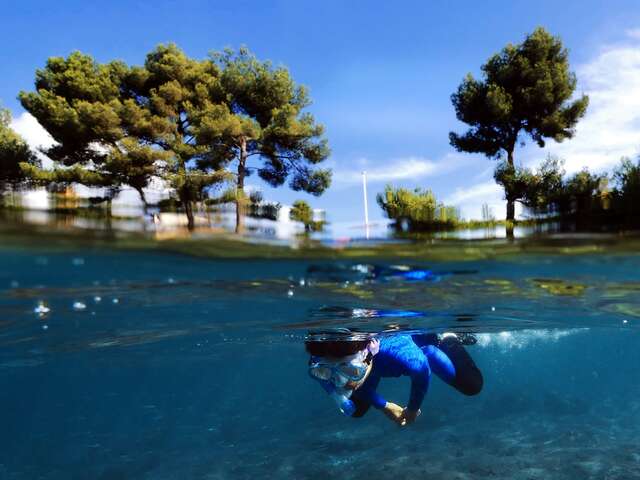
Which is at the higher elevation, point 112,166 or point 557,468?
point 112,166

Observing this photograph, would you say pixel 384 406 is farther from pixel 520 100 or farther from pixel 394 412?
pixel 520 100

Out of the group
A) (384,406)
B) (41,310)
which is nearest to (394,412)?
(384,406)

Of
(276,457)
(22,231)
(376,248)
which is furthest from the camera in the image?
(276,457)

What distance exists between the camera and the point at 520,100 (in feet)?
99.0

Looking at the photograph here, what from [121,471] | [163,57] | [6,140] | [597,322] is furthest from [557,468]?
[6,140]

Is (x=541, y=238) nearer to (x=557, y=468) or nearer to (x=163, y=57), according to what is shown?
(x=557, y=468)

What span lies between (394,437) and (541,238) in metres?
10.0

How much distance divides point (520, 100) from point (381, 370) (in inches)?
1001

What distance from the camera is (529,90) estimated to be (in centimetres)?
2955

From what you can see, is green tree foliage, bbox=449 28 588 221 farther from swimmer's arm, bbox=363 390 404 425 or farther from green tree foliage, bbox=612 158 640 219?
swimmer's arm, bbox=363 390 404 425

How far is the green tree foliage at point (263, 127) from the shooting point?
28089 millimetres

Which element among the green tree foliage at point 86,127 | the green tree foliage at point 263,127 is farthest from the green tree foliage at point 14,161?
the green tree foliage at point 263,127

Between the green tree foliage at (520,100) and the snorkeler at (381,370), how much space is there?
860 inches

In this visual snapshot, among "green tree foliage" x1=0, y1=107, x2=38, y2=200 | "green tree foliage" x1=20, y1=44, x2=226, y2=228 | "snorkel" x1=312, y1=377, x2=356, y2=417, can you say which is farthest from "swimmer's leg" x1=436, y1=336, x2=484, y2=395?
"green tree foliage" x1=0, y1=107, x2=38, y2=200
